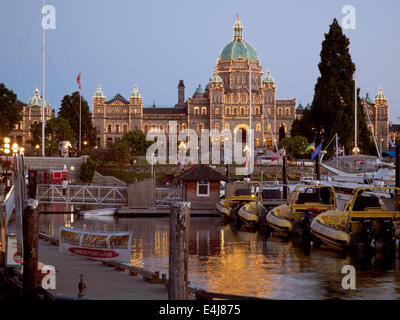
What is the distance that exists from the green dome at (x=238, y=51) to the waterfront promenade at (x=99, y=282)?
15089cm

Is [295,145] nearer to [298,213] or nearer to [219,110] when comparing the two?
[219,110]

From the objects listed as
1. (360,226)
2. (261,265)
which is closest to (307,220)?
(360,226)

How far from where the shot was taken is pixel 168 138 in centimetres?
16075

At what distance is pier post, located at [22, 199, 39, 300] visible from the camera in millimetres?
16953

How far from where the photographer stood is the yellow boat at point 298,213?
3200 cm

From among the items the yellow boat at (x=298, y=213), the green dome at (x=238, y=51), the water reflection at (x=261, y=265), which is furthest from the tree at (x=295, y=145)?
the water reflection at (x=261, y=265)

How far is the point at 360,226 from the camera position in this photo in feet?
89.5

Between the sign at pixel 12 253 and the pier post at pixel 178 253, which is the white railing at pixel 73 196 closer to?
the sign at pixel 12 253

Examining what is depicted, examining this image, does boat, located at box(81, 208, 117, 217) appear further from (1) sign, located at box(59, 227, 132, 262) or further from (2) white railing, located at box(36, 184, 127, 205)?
(1) sign, located at box(59, 227, 132, 262)

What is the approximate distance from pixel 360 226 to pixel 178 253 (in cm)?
1364

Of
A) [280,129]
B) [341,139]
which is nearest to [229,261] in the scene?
[341,139]
